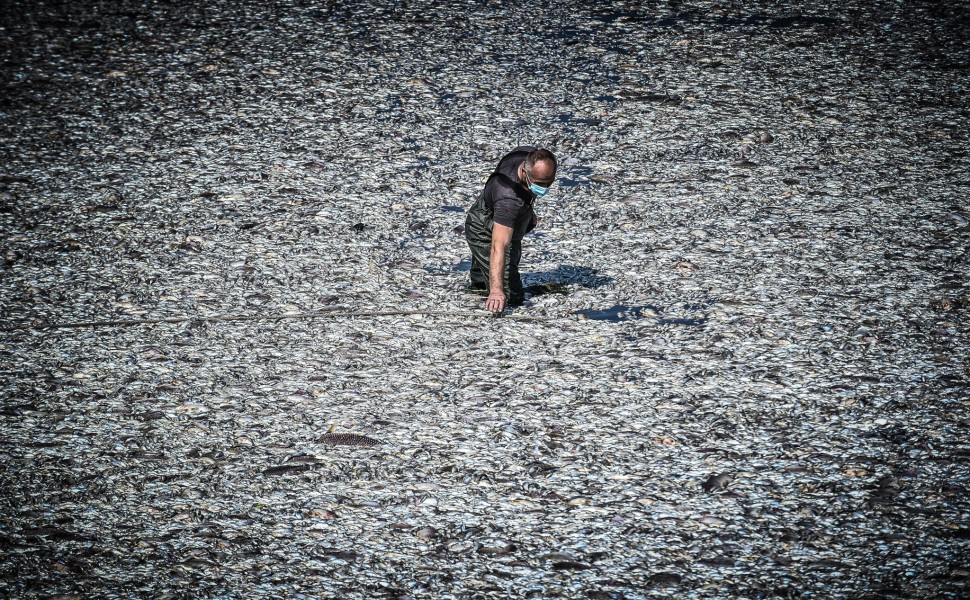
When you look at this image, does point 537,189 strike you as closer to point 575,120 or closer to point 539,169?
point 539,169

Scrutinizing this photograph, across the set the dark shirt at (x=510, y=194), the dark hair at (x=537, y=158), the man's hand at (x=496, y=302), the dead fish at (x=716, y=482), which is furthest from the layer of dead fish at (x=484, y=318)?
the dark hair at (x=537, y=158)

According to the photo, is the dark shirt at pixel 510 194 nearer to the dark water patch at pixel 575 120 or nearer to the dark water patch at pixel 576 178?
the dark water patch at pixel 576 178

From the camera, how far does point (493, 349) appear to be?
15.8 feet

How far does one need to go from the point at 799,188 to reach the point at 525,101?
242cm

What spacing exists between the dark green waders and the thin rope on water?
167mm

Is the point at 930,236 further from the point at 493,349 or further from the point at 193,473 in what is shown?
the point at 193,473

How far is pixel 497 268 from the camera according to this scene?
488 cm

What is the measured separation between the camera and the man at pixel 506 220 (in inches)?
186

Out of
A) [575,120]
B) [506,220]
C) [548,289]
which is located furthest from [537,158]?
[575,120]

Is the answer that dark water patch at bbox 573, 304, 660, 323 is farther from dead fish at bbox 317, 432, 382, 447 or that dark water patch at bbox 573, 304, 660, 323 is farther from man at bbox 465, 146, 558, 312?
dead fish at bbox 317, 432, 382, 447

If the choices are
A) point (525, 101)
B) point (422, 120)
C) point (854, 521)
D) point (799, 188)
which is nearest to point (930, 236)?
point (799, 188)

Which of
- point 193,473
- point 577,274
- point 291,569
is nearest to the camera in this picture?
point 291,569

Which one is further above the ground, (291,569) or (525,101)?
(525,101)

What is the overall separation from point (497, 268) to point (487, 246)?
26 centimetres
